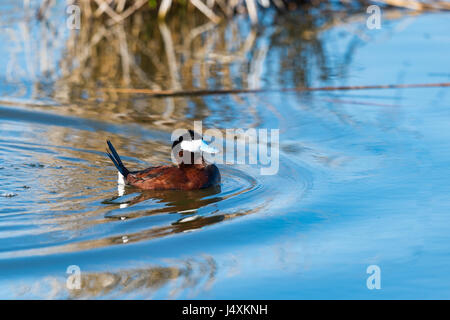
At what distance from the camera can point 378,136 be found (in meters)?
8.38

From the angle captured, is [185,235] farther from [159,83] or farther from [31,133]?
[159,83]

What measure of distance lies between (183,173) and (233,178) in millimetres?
511

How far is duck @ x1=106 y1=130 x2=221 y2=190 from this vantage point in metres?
7.07

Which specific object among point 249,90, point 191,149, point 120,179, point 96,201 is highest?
point 249,90

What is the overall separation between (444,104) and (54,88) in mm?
5222

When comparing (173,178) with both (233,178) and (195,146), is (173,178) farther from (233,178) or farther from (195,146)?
(233,178)

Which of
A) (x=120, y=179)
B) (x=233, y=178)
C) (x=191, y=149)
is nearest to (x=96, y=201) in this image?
(x=120, y=179)

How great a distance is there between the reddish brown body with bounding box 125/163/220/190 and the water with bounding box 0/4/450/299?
0.09 metres

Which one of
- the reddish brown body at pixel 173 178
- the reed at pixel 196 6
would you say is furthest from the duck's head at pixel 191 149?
the reed at pixel 196 6

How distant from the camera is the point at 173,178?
23.4 ft

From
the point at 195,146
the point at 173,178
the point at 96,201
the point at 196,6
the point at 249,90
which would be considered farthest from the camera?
the point at 196,6

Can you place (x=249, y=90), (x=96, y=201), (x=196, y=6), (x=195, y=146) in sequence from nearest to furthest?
(x=96, y=201) → (x=195, y=146) → (x=249, y=90) → (x=196, y=6)

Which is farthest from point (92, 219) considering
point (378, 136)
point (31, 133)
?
point (378, 136)

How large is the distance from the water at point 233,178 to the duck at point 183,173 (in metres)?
0.10
